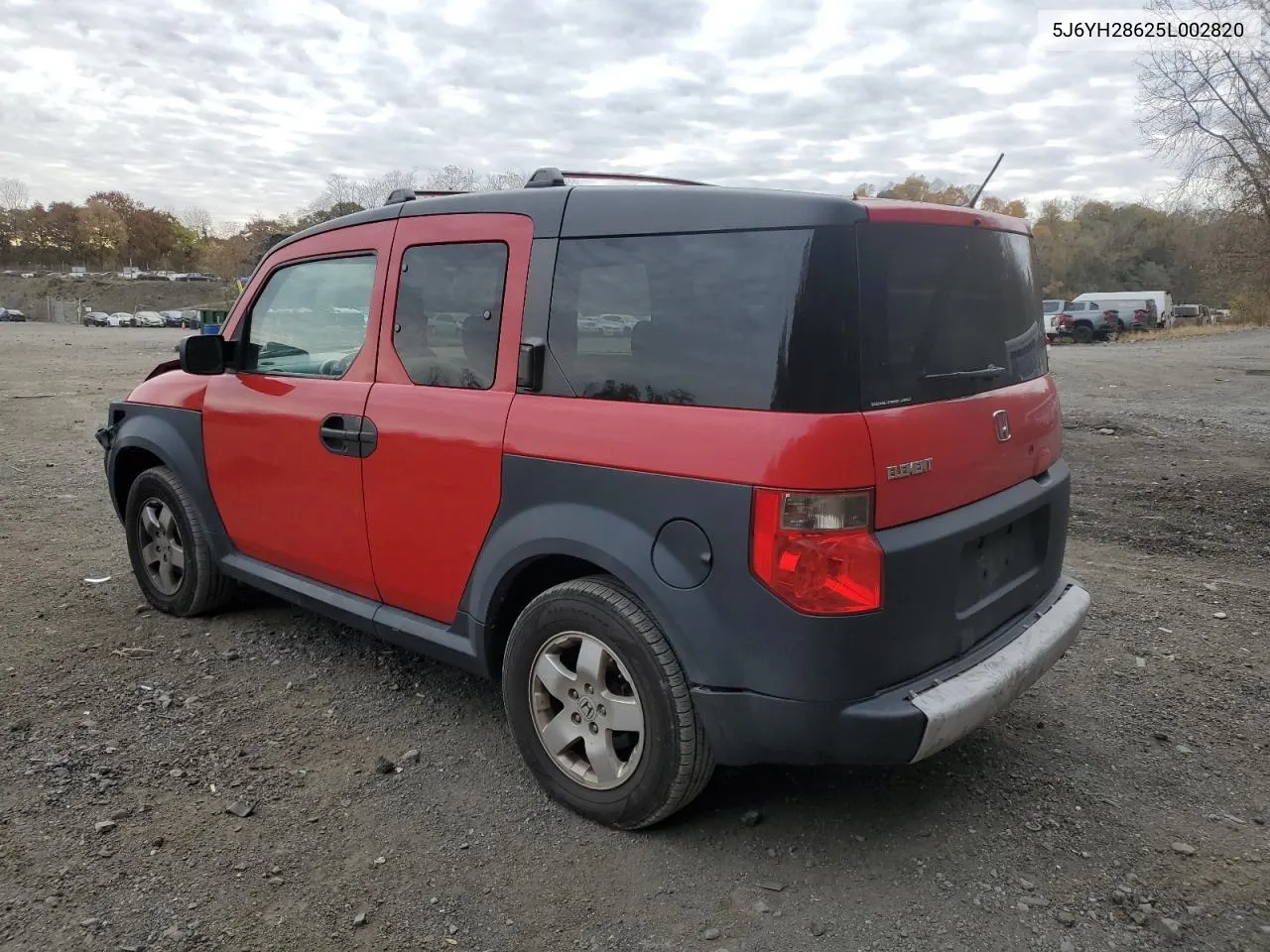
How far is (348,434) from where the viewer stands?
3.47 m

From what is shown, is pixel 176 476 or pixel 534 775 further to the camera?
pixel 176 476

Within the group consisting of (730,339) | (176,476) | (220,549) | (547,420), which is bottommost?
(220,549)

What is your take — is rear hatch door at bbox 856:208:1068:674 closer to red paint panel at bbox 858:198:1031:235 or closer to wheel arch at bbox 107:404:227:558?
red paint panel at bbox 858:198:1031:235

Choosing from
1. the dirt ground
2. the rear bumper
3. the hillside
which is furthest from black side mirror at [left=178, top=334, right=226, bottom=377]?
the hillside

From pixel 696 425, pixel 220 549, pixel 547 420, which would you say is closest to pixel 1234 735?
pixel 696 425

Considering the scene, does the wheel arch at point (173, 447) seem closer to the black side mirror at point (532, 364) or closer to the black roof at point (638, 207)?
the black roof at point (638, 207)

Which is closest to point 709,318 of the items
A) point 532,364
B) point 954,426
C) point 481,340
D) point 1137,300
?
point 532,364

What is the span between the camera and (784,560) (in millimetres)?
2379

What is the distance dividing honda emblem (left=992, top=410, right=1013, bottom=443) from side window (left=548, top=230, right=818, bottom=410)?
85 centimetres

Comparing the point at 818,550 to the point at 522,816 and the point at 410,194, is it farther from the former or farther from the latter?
the point at 410,194

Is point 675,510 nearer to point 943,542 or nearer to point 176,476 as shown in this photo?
point 943,542

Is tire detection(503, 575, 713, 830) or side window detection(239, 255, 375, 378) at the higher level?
side window detection(239, 255, 375, 378)

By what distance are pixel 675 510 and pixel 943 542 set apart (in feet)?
2.48

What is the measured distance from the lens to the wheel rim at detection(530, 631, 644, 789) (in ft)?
9.11
